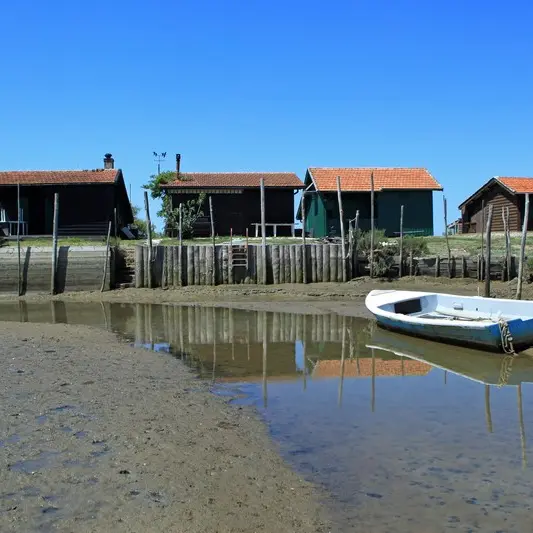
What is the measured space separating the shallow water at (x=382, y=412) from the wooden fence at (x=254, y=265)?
6695mm

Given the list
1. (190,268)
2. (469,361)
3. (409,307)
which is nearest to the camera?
(469,361)

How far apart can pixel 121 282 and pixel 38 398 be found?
49.9ft

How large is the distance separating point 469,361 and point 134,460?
7.13 meters

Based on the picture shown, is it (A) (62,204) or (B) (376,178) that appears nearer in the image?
(A) (62,204)

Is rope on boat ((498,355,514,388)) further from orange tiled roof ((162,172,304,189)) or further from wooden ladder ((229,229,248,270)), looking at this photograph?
orange tiled roof ((162,172,304,189))

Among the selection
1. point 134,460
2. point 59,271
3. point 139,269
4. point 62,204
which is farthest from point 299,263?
point 134,460

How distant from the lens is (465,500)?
193 inches

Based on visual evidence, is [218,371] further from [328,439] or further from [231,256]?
[231,256]

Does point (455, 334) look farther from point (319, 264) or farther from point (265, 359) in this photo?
point (319, 264)

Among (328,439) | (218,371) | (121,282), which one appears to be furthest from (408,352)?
(121,282)

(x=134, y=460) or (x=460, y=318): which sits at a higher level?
(x=460, y=318)

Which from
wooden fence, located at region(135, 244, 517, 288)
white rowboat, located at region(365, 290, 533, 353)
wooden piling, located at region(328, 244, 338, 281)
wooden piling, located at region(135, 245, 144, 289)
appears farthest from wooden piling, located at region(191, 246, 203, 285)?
white rowboat, located at region(365, 290, 533, 353)

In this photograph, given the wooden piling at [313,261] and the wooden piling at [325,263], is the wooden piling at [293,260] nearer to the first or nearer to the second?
the wooden piling at [313,261]

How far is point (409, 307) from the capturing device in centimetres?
1498
